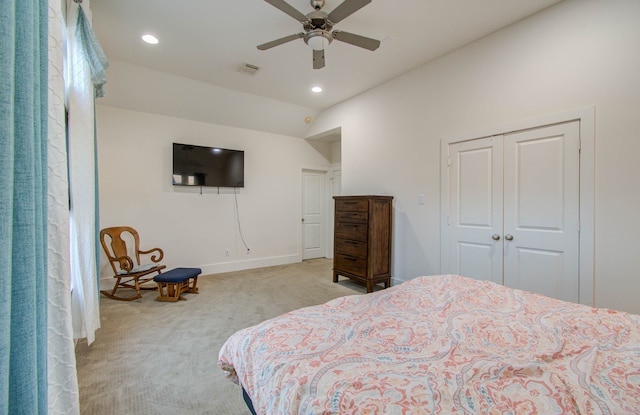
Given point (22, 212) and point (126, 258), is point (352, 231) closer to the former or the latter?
point (126, 258)

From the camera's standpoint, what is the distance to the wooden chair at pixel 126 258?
348 cm

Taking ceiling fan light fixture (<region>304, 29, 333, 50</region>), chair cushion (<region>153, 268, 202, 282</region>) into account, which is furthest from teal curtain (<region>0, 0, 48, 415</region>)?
chair cushion (<region>153, 268, 202, 282</region>)

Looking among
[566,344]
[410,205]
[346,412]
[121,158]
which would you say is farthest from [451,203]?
[121,158]

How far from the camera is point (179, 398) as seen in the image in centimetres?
173

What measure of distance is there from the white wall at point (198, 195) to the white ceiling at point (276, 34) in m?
1.07

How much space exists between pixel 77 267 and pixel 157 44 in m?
2.53

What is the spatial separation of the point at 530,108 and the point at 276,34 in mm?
2700

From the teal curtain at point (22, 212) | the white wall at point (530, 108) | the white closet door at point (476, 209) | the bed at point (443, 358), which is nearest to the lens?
the teal curtain at point (22, 212)

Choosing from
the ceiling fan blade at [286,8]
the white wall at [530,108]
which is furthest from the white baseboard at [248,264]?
the ceiling fan blade at [286,8]

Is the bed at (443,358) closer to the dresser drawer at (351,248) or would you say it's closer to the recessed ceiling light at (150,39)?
the dresser drawer at (351,248)

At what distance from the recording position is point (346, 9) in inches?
80.8

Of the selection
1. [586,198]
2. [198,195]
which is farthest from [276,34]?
[586,198]

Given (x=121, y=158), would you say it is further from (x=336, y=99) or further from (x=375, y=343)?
(x=375, y=343)

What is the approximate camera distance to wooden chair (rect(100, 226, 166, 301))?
348 cm
